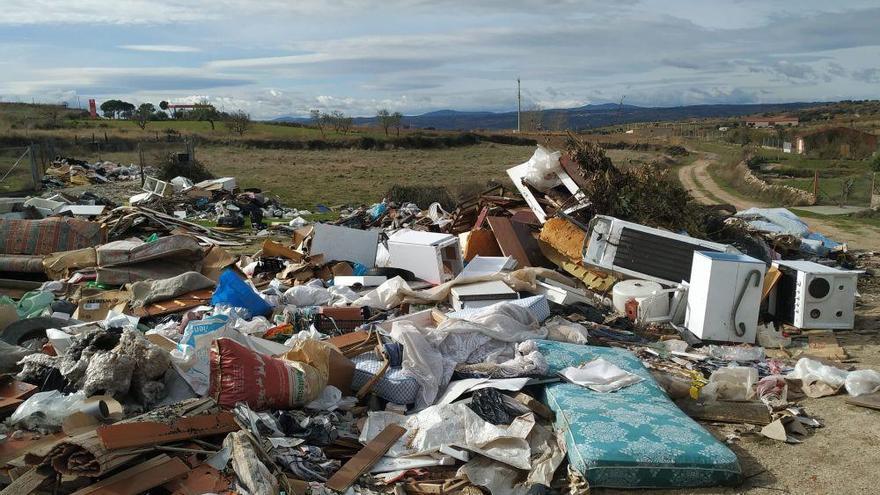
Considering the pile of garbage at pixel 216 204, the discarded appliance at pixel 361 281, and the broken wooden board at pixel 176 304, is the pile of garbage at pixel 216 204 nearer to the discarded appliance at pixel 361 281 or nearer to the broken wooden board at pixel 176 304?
the discarded appliance at pixel 361 281

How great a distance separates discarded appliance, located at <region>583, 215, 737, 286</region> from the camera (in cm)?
727

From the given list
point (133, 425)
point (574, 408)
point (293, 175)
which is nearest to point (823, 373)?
point (574, 408)

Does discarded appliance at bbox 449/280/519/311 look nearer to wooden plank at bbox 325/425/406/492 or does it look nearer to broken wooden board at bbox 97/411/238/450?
wooden plank at bbox 325/425/406/492

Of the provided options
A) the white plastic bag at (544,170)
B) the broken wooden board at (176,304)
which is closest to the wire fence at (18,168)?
the broken wooden board at (176,304)

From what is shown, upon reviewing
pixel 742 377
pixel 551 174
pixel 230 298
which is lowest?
pixel 742 377

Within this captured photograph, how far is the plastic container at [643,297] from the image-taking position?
22.4ft

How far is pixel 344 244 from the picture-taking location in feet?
27.9

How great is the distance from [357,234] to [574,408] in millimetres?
4796

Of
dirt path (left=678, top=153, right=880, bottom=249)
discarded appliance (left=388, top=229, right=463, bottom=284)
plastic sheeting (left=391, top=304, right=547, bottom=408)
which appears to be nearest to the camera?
plastic sheeting (left=391, top=304, right=547, bottom=408)

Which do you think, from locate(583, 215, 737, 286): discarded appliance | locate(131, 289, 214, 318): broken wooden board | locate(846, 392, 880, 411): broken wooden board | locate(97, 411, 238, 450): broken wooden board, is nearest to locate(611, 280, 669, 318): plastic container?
locate(583, 215, 737, 286): discarded appliance

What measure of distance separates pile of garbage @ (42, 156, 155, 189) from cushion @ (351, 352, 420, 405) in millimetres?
16907

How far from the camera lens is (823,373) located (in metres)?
5.18

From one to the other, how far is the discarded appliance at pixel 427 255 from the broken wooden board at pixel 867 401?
4035mm

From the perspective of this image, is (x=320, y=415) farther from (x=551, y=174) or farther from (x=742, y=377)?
(x=551, y=174)
